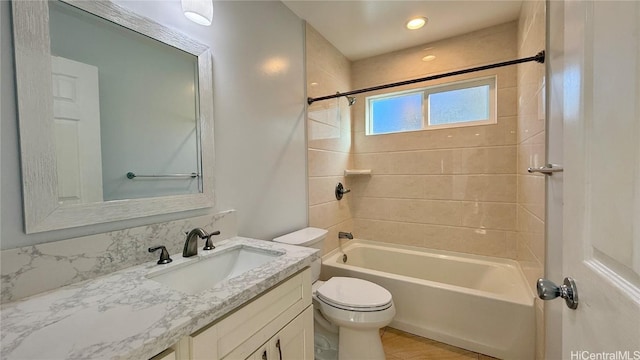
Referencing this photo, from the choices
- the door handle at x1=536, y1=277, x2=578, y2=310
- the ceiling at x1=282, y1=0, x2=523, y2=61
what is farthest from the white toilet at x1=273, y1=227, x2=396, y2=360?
the ceiling at x1=282, y1=0, x2=523, y2=61

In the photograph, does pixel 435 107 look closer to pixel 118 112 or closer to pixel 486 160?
pixel 486 160

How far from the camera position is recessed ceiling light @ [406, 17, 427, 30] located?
197 cm

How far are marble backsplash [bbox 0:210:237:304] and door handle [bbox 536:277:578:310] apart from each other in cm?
133

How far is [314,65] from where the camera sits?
7.13 feet

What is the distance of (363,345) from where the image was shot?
4.81 ft

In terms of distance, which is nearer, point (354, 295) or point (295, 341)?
point (295, 341)

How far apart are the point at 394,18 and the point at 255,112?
1372mm

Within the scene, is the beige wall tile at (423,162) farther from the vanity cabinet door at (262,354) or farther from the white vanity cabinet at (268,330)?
the vanity cabinet door at (262,354)

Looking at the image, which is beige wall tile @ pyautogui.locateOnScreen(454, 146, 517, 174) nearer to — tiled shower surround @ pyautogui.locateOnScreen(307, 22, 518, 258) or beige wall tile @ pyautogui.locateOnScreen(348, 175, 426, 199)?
tiled shower surround @ pyautogui.locateOnScreen(307, 22, 518, 258)

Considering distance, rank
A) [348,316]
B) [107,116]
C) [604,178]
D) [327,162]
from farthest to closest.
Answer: [327,162], [348,316], [107,116], [604,178]

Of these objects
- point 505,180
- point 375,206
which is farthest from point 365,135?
point 505,180

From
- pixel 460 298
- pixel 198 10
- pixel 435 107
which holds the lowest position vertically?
pixel 460 298

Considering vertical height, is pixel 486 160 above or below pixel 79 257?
above

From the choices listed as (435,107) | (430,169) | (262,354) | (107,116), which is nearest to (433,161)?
(430,169)
